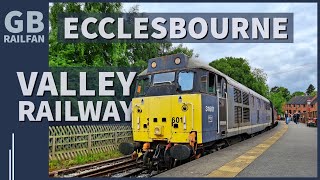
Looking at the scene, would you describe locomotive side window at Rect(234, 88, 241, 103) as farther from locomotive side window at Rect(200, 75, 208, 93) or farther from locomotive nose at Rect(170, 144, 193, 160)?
locomotive nose at Rect(170, 144, 193, 160)

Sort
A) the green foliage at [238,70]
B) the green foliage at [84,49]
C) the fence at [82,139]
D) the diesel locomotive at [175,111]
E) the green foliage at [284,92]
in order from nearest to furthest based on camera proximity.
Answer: the diesel locomotive at [175,111]
the fence at [82,139]
the green foliage at [84,49]
the green foliage at [238,70]
the green foliage at [284,92]

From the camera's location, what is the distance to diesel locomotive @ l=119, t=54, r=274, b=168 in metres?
9.25

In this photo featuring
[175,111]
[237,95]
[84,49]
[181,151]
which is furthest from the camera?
[84,49]

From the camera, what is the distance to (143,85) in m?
10.7

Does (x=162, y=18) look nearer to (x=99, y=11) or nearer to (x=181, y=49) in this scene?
(x=99, y=11)

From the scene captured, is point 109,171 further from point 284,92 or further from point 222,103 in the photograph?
point 284,92

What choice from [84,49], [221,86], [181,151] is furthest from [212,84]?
[84,49]

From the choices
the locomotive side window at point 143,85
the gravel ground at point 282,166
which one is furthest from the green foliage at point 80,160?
the gravel ground at point 282,166

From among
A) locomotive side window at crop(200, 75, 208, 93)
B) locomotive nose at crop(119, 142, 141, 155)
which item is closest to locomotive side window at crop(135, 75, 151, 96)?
locomotive nose at crop(119, 142, 141, 155)

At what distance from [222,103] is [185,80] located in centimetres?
197

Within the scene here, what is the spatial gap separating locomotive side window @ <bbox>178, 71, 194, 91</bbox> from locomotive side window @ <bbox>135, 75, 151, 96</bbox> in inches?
45.6

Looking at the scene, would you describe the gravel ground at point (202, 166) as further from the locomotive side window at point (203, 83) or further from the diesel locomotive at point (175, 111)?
the locomotive side window at point (203, 83)

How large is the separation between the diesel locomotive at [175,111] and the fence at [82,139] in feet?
10.7

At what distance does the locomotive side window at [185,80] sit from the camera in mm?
9680
